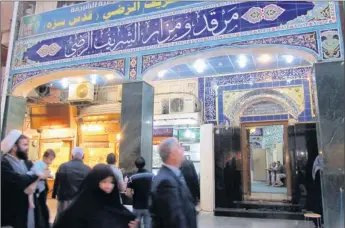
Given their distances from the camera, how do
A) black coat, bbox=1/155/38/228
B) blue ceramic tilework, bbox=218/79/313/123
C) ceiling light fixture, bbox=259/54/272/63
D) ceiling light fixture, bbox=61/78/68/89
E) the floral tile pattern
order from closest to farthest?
black coat, bbox=1/155/38/228, the floral tile pattern, ceiling light fixture, bbox=259/54/272/63, blue ceramic tilework, bbox=218/79/313/123, ceiling light fixture, bbox=61/78/68/89

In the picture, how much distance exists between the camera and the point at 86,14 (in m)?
5.83

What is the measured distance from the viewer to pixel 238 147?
271 inches

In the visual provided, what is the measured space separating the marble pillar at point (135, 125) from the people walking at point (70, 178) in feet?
2.92

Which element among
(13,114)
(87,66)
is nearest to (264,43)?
(87,66)

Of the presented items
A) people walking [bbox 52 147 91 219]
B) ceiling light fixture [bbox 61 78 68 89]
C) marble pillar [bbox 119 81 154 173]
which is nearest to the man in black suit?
people walking [bbox 52 147 91 219]

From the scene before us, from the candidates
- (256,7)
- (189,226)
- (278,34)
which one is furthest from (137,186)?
(256,7)

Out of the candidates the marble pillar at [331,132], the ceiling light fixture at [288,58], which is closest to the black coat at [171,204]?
the marble pillar at [331,132]

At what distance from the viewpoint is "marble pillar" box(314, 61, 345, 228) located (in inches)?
136

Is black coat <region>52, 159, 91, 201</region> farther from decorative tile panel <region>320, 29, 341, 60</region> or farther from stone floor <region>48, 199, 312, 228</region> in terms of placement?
decorative tile panel <region>320, 29, 341, 60</region>

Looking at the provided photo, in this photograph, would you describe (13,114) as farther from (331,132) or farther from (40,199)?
(331,132)

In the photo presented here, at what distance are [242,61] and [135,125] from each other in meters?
3.11

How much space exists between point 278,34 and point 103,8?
10.9ft

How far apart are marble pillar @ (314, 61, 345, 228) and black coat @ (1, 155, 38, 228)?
10.5 feet

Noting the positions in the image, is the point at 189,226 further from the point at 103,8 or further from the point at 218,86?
the point at 218,86
